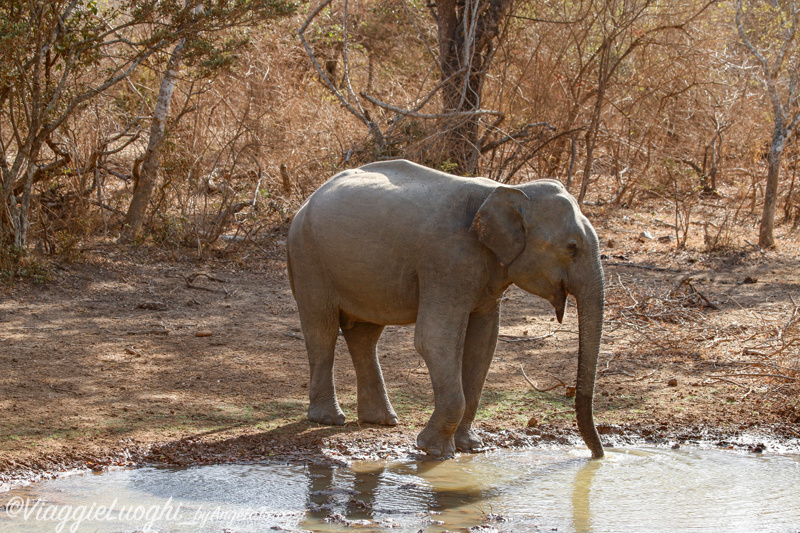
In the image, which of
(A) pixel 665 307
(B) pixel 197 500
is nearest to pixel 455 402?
(B) pixel 197 500

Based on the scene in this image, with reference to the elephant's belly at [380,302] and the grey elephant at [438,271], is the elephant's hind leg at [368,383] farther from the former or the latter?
the elephant's belly at [380,302]

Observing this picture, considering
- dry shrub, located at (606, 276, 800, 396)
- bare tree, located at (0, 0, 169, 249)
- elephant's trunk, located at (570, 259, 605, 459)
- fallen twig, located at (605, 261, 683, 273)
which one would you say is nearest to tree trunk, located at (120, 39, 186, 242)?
bare tree, located at (0, 0, 169, 249)

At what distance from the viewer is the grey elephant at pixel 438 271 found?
17.2 ft

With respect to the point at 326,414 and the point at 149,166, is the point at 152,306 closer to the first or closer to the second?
the point at 149,166

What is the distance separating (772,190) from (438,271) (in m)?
9.59

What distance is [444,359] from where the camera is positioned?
5.43 m

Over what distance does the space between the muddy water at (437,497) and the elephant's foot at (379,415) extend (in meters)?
0.70

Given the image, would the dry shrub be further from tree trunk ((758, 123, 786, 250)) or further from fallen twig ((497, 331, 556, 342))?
tree trunk ((758, 123, 786, 250))

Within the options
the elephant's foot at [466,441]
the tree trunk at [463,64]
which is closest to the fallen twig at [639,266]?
the tree trunk at [463,64]

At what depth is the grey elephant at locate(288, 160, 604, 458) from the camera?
524cm

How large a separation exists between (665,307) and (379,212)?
187 inches

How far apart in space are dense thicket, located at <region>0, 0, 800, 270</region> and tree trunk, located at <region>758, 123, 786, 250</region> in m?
0.03

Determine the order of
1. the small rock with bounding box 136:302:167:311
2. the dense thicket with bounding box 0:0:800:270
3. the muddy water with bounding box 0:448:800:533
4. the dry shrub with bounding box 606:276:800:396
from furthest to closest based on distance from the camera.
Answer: the dense thicket with bounding box 0:0:800:270, the small rock with bounding box 136:302:167:311, the dry shrub with bounding box 606:276:800:396, the muddy water with bounding box 0:448:800:533

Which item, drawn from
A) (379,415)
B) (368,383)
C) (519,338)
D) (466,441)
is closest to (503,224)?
(466,441)
